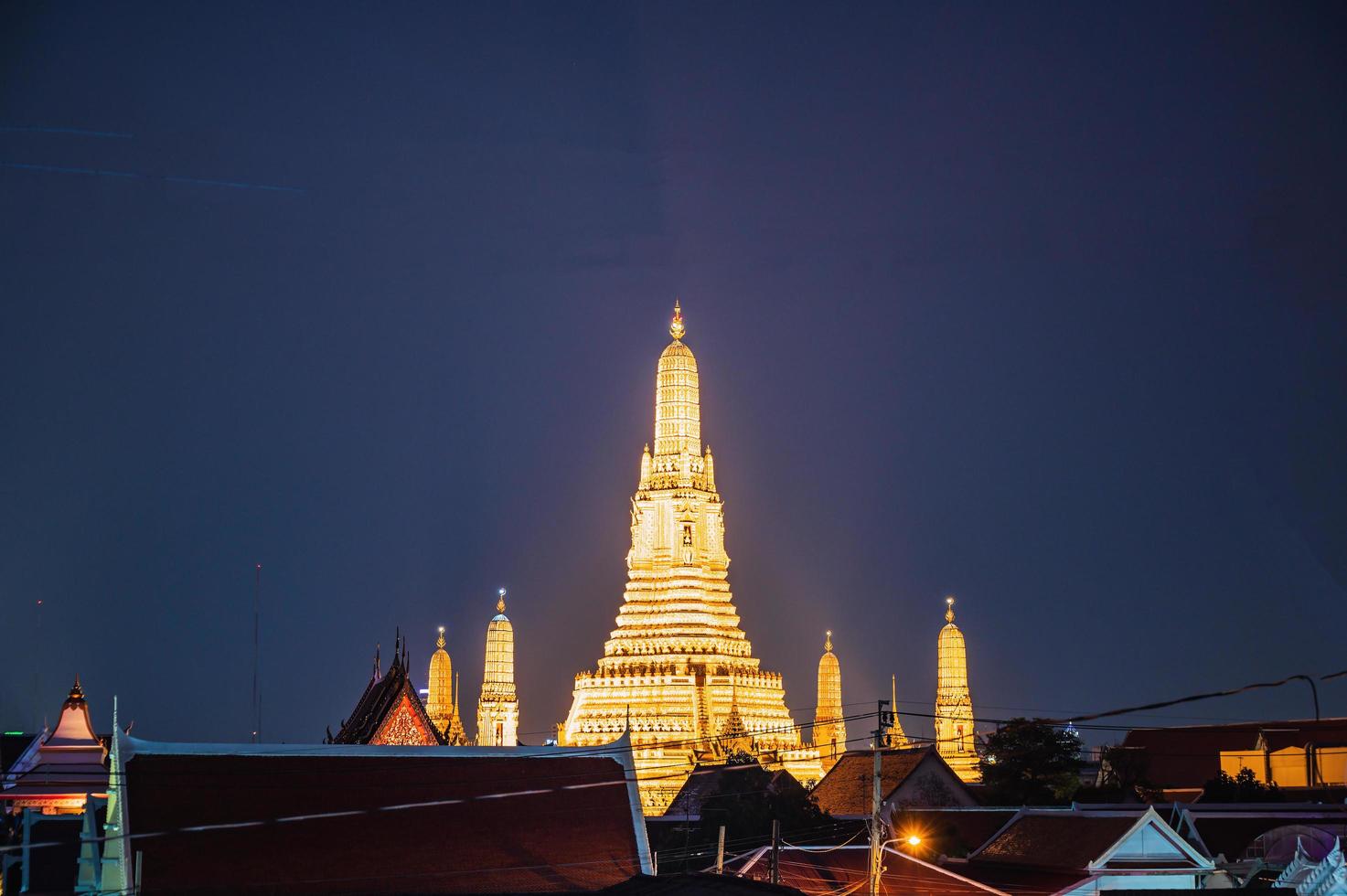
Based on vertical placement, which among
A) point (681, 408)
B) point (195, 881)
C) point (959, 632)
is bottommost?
point (195, 881)

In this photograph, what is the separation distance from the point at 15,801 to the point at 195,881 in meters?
21.4

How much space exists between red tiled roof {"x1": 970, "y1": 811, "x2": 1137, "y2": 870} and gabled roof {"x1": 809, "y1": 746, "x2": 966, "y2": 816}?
36.8 ft

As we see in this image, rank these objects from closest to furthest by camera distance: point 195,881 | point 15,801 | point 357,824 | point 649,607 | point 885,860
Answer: point 195,881
point 357,824
point 885,860
point 15,801
point 649,607

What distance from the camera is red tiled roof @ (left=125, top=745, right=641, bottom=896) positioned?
2731cm

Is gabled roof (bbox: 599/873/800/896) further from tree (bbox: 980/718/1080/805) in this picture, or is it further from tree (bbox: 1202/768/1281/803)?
tree (bbox: 980/718/1080/805)

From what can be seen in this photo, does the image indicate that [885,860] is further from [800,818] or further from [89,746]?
[89,746]

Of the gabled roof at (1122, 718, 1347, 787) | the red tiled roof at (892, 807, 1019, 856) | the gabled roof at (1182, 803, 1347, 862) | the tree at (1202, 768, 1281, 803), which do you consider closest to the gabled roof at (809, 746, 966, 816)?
the red tiled roof at (892, 807, 1019, 856)

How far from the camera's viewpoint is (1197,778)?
5781 centimetres

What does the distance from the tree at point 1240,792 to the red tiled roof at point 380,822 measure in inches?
720

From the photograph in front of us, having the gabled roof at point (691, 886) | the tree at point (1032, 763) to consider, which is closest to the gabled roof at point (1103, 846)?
the gabled roof at point (691, 886)

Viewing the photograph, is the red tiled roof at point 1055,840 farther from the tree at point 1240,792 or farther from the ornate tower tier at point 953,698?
the ornate tower tier at point 953,698

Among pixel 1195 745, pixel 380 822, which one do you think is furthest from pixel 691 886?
pixel 1195 745

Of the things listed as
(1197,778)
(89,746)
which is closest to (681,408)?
(1197,778)

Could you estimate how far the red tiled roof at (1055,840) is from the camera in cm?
3341
